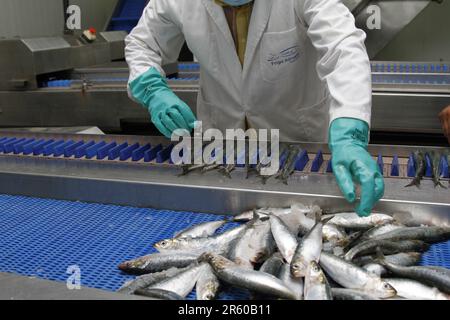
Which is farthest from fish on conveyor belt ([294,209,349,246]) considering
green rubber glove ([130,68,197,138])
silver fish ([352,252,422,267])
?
green rubber glove ([130,68,197,138])

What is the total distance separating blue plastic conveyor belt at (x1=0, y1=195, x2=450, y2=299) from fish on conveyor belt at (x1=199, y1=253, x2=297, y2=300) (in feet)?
0.20

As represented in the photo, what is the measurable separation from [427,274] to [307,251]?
312 mm

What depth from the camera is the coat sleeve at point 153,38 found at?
7.46 feet

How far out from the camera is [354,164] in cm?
146

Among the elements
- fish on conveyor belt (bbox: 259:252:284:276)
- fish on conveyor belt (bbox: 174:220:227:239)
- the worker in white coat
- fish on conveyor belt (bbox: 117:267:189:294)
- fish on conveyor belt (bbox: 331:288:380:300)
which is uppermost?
the worker in white coat

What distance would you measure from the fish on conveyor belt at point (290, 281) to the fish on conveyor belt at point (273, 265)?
0.01 m

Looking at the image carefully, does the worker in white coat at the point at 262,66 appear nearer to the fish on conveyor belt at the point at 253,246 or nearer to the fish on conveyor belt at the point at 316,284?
the fish on conveyor belt at the point at 253,246

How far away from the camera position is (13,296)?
104 centimetres

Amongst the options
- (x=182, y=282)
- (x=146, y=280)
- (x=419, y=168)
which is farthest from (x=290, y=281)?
(x=419, y=168)

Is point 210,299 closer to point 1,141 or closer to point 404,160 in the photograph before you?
point 404,160

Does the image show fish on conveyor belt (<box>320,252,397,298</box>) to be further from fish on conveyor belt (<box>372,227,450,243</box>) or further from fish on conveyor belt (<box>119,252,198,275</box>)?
fish on conveyor belt (<box>119,252,198,275</box>)

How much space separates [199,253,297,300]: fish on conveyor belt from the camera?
114 centimetres
